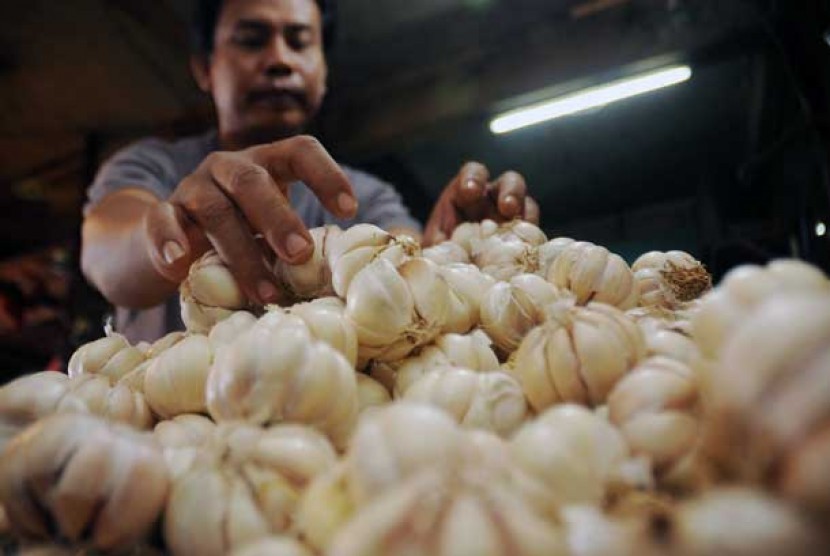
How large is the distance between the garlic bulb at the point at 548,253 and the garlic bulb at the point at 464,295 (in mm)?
98

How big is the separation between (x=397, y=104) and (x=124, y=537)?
325 cm

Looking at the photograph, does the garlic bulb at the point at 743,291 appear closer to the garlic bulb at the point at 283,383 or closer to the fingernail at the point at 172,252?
the garlic bulb at the point at 283,383

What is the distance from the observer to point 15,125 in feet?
11.9

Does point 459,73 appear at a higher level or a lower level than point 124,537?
higher

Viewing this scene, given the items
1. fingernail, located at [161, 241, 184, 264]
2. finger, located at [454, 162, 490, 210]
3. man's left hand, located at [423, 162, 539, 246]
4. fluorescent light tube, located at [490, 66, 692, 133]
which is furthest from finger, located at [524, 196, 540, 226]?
fluorescent light tube, located at [490, 66, 692, 133]

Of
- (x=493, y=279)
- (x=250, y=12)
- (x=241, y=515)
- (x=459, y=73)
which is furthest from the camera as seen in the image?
(x=459, y=73)

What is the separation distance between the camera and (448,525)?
0.33 m

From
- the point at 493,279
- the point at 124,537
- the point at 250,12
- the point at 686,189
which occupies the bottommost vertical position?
the point at 124,537

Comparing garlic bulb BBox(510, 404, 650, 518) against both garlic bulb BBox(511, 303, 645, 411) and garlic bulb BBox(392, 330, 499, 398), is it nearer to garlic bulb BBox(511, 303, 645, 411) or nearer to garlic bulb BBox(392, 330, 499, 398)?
garlic bulb BBox(511, 303, 645, 411)

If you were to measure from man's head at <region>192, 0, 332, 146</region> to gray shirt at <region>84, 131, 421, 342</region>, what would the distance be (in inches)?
6.5

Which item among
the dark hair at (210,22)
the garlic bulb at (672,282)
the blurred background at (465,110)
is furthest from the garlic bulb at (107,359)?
the blurred background at (465,110)

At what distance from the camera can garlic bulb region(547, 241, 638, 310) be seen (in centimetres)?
77

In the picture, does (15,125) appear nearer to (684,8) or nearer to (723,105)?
(684,8)

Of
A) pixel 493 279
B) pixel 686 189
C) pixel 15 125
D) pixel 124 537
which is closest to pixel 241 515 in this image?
pixel 124 537
